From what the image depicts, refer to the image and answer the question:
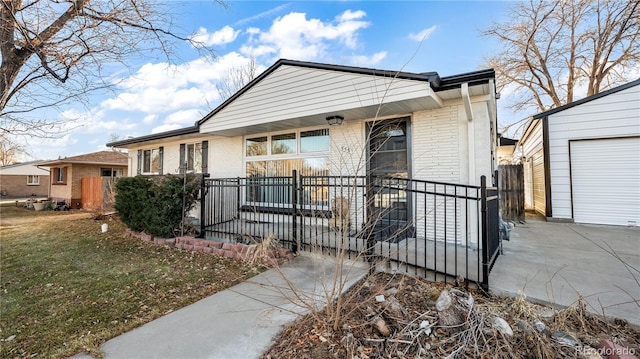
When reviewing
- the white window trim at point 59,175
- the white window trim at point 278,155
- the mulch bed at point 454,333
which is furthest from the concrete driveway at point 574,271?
the white window trim at point 59,175

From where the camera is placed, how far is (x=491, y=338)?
7.03 ft

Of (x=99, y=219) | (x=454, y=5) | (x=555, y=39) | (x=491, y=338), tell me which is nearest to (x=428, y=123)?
(x=454, y=5)

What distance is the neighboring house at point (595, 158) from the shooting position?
7.25 m

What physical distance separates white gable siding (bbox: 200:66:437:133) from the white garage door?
638cm

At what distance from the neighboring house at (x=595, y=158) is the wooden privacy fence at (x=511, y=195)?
0.72m

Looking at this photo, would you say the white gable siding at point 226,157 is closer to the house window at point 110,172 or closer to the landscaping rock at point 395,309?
the landscaping rock at point 395,309

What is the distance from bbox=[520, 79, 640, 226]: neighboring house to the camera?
23.8ft

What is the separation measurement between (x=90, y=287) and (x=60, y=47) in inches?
160

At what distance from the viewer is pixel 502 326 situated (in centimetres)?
221

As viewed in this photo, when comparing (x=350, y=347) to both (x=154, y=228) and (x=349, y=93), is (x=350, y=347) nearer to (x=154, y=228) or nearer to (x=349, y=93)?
(x=349, y=93)

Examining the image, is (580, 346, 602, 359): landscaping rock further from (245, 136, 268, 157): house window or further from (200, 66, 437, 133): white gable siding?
(245, 136, 268, 157): house window

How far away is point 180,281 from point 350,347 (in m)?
3.03

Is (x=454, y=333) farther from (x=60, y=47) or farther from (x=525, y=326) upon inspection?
(x=60, y=47)

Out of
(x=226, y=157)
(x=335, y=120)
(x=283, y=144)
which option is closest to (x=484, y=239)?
(x=335, y=120)
